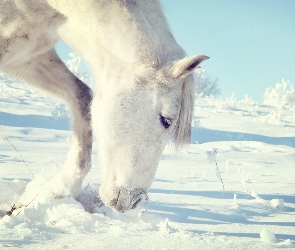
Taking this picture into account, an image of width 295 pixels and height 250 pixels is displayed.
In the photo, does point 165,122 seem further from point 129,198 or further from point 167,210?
point 167,210

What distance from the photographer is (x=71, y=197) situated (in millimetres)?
2586

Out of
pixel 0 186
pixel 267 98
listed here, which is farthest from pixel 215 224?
pixel 267 98

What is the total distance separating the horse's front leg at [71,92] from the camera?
9.77 ft

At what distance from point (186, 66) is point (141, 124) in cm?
45

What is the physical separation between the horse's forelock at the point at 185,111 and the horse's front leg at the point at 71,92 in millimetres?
1041

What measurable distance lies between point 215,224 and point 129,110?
0.98m

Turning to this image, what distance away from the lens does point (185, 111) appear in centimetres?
223

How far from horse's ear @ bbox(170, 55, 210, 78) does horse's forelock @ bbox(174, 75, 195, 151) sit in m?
0.12

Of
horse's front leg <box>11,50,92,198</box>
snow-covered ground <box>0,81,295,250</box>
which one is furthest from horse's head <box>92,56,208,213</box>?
horse's front leg <box>11,50,92,198</box>

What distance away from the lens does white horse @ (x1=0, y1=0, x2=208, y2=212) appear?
2.16 m

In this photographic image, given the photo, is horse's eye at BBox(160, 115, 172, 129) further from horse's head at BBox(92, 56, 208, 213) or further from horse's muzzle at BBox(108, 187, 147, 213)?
horse's muzzle at BBox(108, 187, 147, 213)

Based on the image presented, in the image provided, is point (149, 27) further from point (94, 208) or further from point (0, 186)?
point (0, 186)

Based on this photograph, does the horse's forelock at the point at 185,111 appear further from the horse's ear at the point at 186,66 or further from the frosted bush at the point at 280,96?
the frosted bush at the point at 280,96

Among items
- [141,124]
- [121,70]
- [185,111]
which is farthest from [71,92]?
[185,111]
